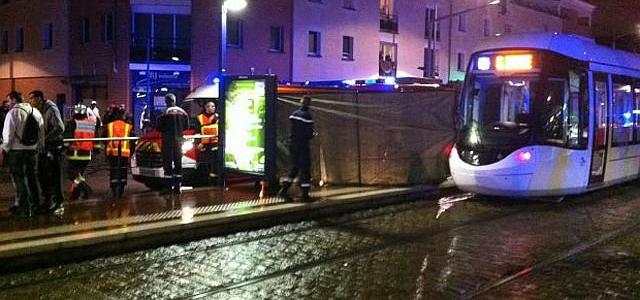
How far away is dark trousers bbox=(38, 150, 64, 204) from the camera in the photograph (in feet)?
34.5

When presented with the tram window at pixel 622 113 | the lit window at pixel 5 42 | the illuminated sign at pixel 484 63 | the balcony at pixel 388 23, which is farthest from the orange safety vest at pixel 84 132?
the lit window at pixel 5 42

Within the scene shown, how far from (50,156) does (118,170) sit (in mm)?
1842

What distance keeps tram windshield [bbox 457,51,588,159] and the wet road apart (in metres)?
1.52

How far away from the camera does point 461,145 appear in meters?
13.3

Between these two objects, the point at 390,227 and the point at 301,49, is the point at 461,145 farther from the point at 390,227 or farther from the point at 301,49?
the point at 301,49

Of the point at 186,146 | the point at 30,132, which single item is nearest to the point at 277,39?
the point at 186,146

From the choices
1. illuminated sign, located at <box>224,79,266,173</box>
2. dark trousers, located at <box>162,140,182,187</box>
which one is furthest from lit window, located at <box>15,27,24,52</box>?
dark trousers, located at <box>162,140,182,187</box>

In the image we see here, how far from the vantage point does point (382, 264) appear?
331 inches

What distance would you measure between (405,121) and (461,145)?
1.88 meters

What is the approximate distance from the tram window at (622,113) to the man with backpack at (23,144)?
34.6 ft

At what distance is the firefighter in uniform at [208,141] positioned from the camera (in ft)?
47.6

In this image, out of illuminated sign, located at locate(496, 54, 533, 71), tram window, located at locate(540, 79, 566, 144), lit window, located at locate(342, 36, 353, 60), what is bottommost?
tram window, located at locate(540, 79, 566, 144)

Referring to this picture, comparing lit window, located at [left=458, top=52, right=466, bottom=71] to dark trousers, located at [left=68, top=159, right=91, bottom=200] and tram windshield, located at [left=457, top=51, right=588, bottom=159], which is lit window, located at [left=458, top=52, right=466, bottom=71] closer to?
tram windshield, located at [left=457, top=51, right=588, bottom=159]

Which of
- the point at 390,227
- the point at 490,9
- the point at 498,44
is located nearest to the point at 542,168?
the point at 498,44
